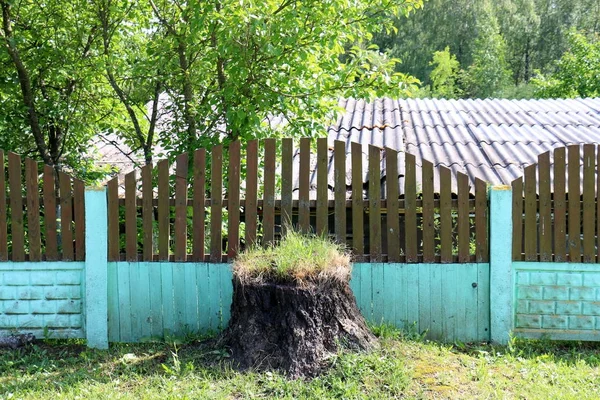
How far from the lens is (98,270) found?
5.30m

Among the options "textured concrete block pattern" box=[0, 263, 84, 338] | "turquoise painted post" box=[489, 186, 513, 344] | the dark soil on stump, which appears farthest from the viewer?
"textured concrete block pattern" box=[0, 263, 84, 338]

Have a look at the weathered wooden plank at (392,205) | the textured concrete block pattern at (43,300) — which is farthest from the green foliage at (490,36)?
the textured concrete block pattern at (43,300)

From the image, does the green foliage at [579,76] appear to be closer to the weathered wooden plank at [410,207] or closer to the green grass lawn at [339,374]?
the weathered wooden plank at [410,207]

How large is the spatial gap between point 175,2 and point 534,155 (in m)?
4.88

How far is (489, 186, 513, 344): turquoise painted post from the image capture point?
5.15 m

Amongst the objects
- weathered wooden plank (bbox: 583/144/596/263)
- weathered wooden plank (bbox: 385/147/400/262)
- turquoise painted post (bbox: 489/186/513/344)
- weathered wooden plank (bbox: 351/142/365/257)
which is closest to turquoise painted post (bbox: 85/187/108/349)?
weathered wooden plank (bbox: 351/142/365/257)

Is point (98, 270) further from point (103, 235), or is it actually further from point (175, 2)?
point (175, 2)

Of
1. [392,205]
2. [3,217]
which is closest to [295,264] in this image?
[392,205]

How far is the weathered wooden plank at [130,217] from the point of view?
17.4 feet

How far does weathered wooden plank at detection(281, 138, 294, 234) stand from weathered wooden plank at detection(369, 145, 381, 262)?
698mm

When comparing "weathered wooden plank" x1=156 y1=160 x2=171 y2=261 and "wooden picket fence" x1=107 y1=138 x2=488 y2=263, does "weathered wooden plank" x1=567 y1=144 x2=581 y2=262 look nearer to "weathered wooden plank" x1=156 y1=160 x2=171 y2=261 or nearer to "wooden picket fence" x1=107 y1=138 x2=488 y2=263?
"wooden picket fence" x1=107 y1=138 x2=488 y2=263

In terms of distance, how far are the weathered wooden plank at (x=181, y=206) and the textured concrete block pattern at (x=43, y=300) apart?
937mm

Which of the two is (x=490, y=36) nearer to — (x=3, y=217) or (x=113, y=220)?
(x=113, y=220)

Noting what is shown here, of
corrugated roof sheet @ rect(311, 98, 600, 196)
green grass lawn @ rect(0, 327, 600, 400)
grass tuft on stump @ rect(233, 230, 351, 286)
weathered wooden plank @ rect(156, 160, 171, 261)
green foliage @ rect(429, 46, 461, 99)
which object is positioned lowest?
green grass lawn @ rect(0, 327, 600, 400)
